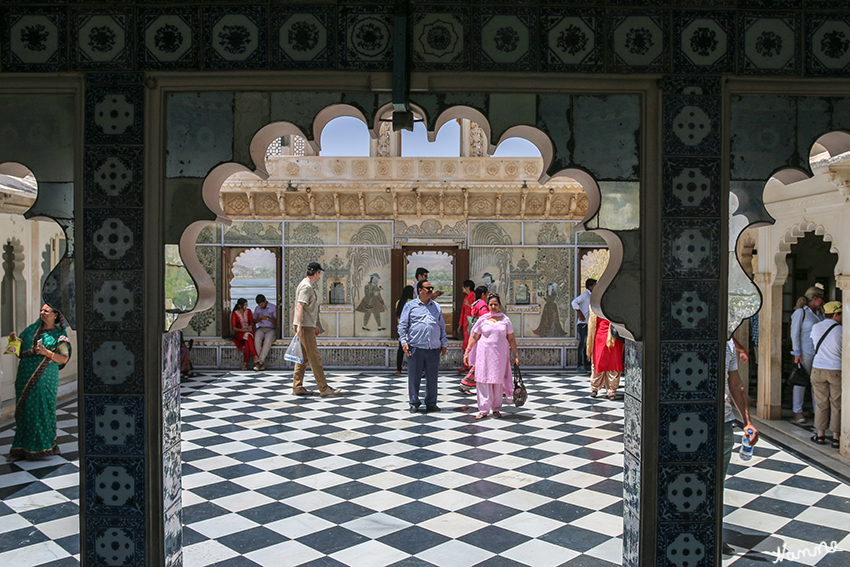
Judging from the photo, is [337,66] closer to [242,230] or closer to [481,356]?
[481,356]

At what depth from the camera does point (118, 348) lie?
8.26 feet

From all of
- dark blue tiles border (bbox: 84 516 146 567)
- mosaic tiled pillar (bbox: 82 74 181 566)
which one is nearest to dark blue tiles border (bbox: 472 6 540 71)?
mosaic tiled pillar (bbox: 82 74 181 566)

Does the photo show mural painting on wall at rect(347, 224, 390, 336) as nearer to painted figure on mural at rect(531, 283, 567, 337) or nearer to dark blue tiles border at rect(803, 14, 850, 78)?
painted figure on mural at rect(531, 283, 567, 337)

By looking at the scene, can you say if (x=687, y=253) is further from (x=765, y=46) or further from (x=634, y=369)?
(x=765, y=46)

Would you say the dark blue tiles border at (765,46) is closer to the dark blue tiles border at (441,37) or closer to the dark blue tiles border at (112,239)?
the dark blue tiles border at (441,37)

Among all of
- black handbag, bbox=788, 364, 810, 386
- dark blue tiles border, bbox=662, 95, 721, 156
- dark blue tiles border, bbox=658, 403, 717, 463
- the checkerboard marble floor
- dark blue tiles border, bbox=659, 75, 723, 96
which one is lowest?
the checkerboard marble floor

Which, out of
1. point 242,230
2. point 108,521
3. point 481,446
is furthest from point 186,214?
point 242,230

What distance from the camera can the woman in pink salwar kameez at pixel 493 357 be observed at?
7077mm

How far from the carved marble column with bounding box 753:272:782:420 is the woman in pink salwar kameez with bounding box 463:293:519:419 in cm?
321

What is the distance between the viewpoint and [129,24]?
8.18 feet

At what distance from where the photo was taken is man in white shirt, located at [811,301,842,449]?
6.19 meters

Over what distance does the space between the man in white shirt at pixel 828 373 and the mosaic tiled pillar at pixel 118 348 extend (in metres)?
6.39

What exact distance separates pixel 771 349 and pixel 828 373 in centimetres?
133

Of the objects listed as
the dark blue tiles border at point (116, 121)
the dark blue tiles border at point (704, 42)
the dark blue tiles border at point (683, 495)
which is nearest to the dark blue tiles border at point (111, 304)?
the dark blue tiles border at point (116, 121)
